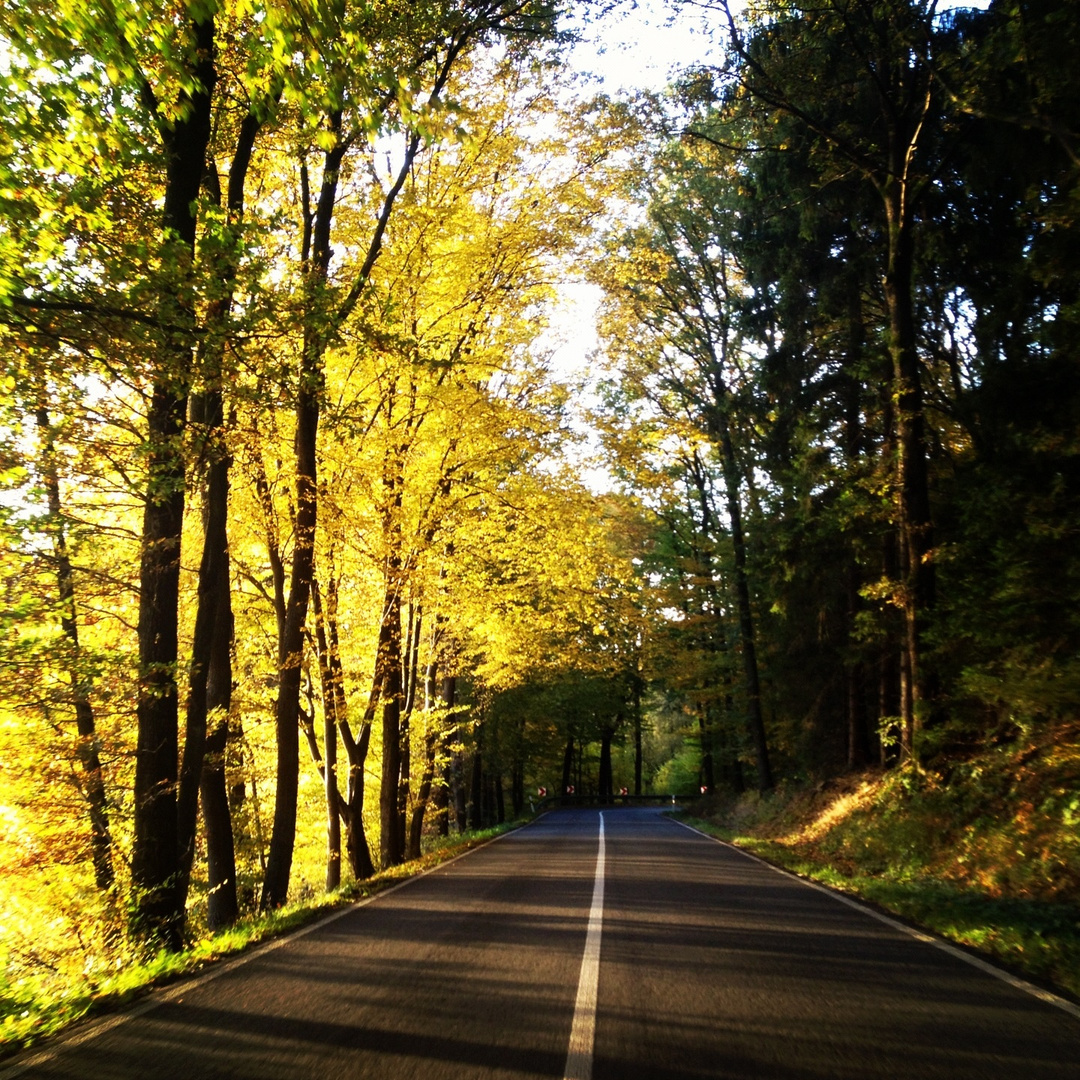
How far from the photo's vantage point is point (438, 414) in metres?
14.8

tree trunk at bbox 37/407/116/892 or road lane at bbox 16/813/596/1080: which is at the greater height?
tree trunk at bbox 37/407/116/892

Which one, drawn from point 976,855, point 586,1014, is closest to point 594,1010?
point 586,1014

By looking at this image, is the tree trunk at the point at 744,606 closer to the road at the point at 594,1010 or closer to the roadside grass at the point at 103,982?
the road at the point at 594,1010

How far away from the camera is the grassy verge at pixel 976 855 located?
22.1 feet

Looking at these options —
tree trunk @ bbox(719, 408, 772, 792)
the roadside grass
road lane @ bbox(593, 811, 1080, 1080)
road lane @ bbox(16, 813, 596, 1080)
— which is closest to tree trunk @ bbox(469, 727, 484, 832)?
tree trunk @ bbox(719, 408, 772, 792)

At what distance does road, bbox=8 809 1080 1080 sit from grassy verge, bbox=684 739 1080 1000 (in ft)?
2.18

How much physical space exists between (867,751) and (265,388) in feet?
55.4

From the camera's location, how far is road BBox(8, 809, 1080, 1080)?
4.02m

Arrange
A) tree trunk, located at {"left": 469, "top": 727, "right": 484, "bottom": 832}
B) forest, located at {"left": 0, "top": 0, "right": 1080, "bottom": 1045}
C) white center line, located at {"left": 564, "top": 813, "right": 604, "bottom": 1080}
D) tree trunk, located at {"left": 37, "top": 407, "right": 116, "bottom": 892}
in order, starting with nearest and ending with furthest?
white center line, located at {"left": 564, "top": 813, "right": 604, "bottom": 1080} < forest, located at {"left": 0, "top": 0, "right": 1080, "bottom": 1045} < tree trunk, located at {"left": 37, "top": 407, "right": 116, "bottom": 892} < tree trunk, located at {"left": 469, "top": 727, "right": 484, "bottom": 832}

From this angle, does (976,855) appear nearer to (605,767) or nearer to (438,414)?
(438,414)

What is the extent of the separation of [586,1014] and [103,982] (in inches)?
140

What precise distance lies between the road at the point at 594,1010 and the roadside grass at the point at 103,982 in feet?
0.99

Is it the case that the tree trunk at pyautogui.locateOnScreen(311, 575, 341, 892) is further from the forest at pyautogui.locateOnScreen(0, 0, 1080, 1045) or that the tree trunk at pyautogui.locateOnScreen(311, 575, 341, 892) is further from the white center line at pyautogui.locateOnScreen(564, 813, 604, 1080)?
the white center line at pyautogui.locateOnScreen(564, 813, 604, 1080)

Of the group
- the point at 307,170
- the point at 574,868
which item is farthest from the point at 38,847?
the point at 307,170
